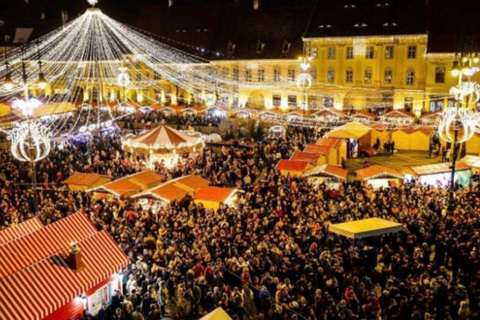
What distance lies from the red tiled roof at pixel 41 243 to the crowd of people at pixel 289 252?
4.70 ft

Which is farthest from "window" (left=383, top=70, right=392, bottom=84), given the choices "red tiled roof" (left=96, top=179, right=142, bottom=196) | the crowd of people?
"red tiled roof" (left=96, top=179, right=142, bottom=196)

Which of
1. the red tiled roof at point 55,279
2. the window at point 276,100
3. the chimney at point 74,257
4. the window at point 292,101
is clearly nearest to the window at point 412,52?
the window at point 292,101

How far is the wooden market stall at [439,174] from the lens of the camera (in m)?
21.1

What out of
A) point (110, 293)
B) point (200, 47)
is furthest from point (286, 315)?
point (200, 47)

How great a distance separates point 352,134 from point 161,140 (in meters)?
9.94

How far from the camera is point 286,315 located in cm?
1023

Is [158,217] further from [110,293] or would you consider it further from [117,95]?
[117,95]

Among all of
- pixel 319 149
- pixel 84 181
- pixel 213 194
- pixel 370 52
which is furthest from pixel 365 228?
pixel 370 52

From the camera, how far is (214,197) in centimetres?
1877

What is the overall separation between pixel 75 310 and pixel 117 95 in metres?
39.8

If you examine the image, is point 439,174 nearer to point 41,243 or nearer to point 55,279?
point 41,243

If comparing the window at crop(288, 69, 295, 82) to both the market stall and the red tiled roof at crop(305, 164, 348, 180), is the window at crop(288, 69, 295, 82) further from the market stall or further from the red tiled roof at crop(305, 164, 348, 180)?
the red tiled roof at crop(305, 164, 348, 180)

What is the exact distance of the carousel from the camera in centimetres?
2428

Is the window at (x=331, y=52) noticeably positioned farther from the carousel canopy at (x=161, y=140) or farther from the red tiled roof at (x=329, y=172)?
the red tiled roof at (x=329, y=172)
